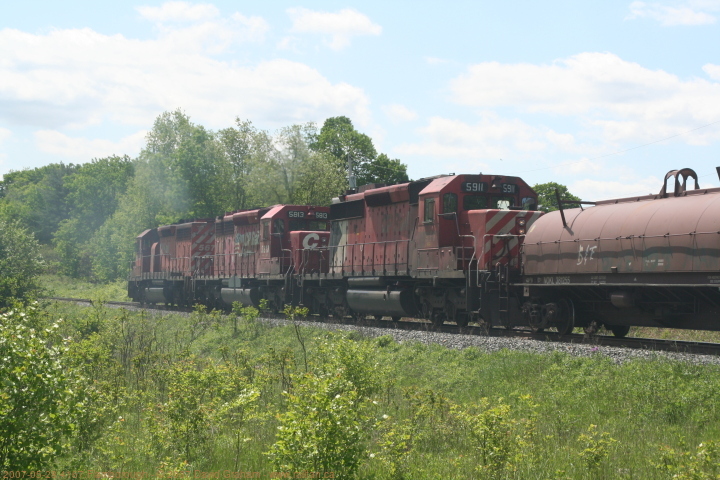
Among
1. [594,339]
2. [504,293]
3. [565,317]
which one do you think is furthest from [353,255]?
[594,339]

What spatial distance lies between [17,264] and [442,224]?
2174cm

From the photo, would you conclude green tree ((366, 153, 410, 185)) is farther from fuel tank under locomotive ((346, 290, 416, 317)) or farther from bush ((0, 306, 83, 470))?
bush ((0, 306, 83, 470))

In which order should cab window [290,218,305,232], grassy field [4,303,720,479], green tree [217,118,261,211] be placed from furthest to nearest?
green tree [217,118,261,211] < cab window [290,218,305,232] < grassy field [4,303,720,479]

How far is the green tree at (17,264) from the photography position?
30312 millimetres

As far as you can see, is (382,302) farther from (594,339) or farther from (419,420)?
(419,420)

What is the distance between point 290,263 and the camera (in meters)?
26.4

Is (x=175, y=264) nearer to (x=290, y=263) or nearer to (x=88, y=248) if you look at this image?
(x=290, y=263)

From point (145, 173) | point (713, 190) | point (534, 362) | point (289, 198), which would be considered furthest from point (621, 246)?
point (145, 173)

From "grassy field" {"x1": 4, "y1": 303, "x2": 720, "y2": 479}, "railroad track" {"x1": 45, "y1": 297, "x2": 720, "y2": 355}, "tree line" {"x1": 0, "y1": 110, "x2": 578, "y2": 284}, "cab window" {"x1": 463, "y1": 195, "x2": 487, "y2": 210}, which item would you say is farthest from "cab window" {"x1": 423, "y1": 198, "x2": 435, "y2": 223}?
"tree line" {"x1": 0, "y1": 110, "x2": 578, "y2": 284}

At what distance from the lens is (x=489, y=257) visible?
1733cm

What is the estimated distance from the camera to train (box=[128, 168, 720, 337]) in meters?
13.2

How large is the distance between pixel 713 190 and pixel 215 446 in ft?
32.8

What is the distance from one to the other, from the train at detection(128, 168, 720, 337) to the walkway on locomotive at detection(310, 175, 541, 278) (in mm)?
33

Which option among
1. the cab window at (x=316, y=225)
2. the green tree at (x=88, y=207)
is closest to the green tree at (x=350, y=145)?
the green tree at (x=88, y=207)
